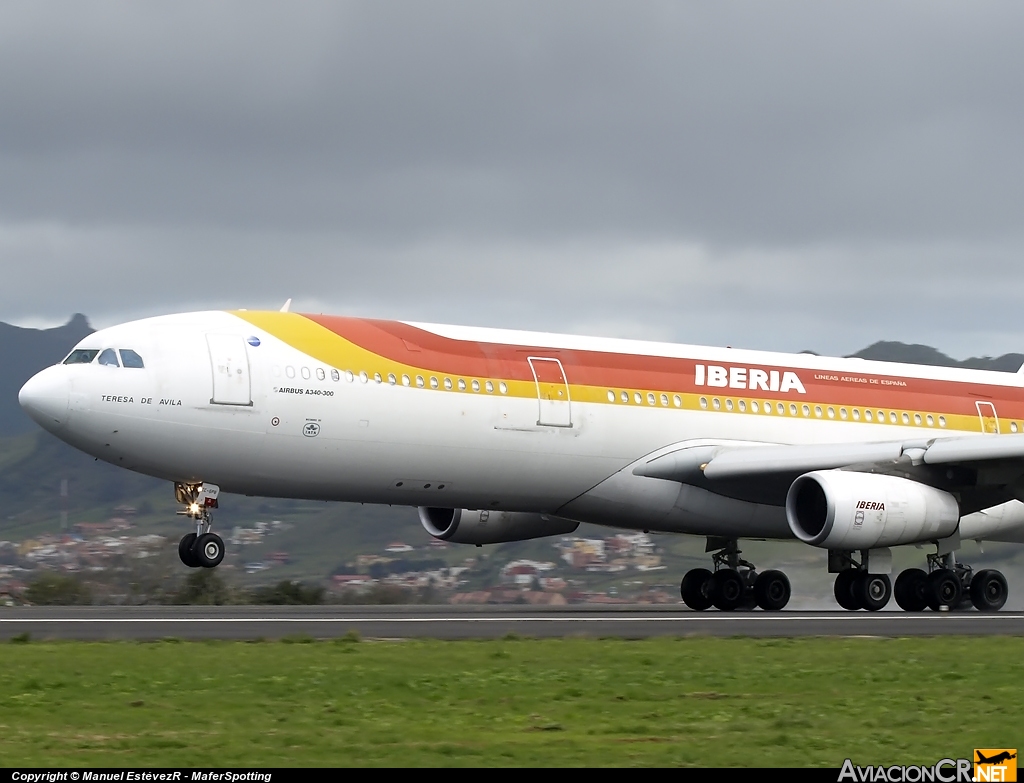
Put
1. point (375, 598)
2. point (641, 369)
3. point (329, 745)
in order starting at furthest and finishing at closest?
point (375, 598) → point (641, 369) → point (329, 745)

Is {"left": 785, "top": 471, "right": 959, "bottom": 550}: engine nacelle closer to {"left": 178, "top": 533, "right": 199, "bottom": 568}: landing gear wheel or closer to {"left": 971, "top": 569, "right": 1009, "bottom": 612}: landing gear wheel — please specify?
{"left": 971, "top": 569, "right": 1009, "bottom": 612}: landing gear wheel

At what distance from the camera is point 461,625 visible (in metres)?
21.4

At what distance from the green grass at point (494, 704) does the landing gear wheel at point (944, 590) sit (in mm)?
12512

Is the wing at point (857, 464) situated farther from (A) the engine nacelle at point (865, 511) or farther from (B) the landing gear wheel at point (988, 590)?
(B) the landing gear wheel at point (988, 590)

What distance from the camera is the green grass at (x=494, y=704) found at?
32.8 ft

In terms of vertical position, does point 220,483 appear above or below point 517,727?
above

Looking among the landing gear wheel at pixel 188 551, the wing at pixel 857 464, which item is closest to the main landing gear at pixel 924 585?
the wing at pixel 857 464

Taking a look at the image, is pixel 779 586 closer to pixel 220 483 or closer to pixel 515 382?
pixel 515 382

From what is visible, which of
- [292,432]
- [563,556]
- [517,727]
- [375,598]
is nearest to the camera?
[517,727]

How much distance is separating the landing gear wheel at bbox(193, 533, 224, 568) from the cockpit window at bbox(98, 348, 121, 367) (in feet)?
10.1

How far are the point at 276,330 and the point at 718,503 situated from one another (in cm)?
917

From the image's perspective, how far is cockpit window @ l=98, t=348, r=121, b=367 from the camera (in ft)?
80.1

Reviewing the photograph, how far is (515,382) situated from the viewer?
88.9 ft

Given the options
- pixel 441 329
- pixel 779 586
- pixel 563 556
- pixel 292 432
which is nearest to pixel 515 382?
pixel 441 329
